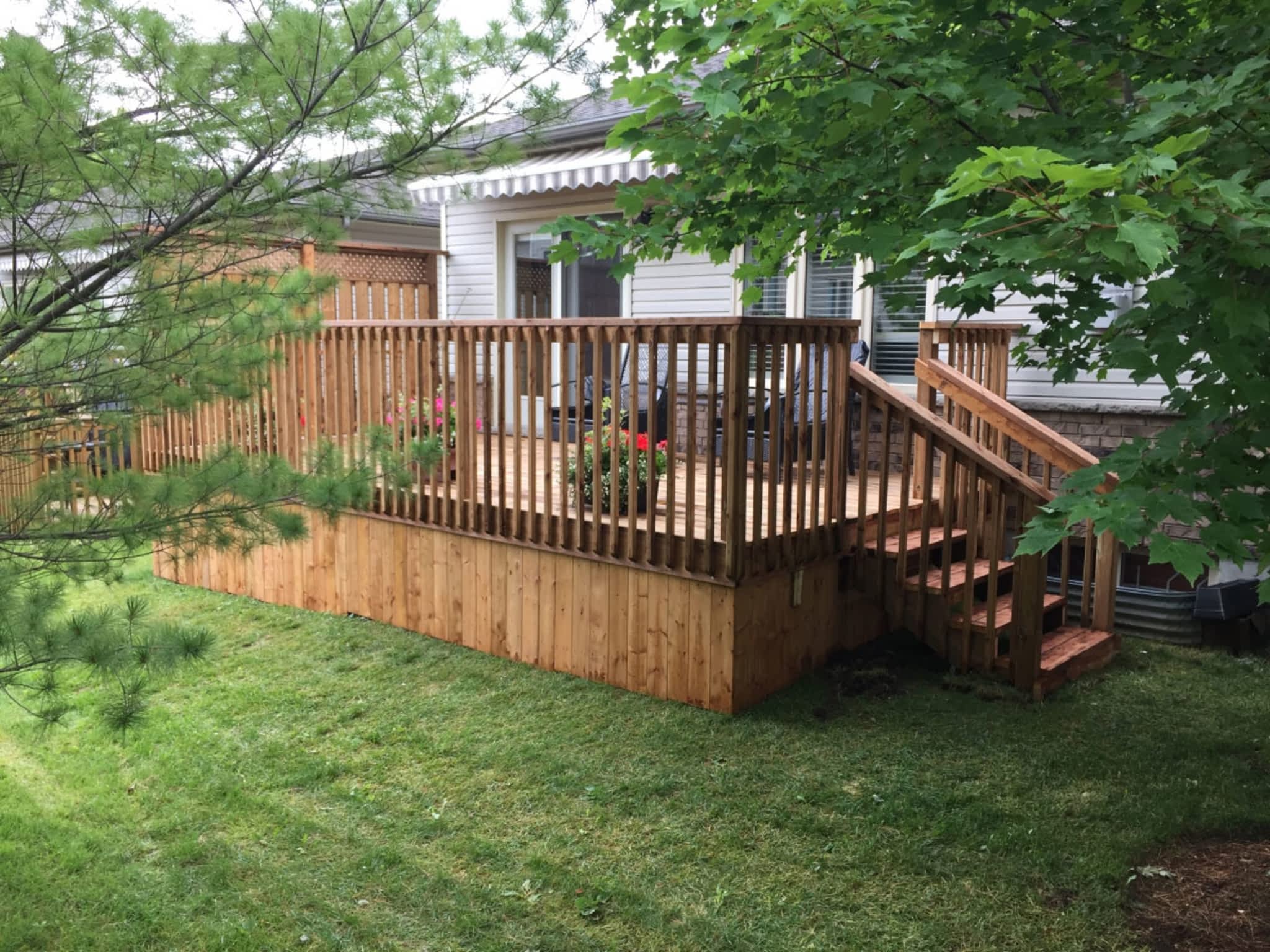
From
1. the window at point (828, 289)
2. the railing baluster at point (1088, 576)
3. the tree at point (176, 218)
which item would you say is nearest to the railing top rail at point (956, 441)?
the railing baluster at point (1088, 576)

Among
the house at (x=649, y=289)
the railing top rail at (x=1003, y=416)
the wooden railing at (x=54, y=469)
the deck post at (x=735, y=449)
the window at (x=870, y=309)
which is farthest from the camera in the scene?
the window at (x=870, y=309)

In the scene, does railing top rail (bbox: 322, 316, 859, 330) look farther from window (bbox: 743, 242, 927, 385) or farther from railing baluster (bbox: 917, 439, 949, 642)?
window (bbox: 743, 242, 927, 385)

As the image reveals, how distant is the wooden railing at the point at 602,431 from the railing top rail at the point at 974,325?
3.12 feet

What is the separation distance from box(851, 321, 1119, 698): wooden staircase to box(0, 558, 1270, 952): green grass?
0.89 feet

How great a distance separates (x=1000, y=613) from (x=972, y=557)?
1.85 feet

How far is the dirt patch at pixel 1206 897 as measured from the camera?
10.6 ft

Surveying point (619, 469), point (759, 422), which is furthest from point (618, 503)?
point (759, 422)

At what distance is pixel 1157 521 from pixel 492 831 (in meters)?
2.62

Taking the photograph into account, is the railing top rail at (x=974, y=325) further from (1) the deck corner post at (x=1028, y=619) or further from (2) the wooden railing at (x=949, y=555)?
(1) the deck corner post at (x=1028, y=619)

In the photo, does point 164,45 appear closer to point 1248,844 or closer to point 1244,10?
point 1244,10

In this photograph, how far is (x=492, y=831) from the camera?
3994 millimetres

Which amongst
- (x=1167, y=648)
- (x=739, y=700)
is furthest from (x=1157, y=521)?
(x=1167, y=648)

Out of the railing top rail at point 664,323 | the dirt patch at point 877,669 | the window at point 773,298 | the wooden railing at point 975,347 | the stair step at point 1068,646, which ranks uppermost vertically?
the window at point 773,298

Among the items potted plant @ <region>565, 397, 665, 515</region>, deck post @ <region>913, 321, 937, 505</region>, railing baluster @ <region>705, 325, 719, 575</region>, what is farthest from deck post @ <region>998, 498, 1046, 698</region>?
Answer: potted plant @ <region>565, 397, 665, 515</region>
